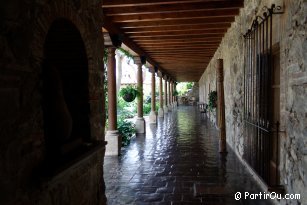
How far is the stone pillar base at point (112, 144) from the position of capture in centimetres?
Answer: 615

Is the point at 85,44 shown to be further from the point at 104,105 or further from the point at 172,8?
the point at 172,8

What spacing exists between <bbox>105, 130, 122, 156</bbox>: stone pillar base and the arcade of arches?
0.28 ft

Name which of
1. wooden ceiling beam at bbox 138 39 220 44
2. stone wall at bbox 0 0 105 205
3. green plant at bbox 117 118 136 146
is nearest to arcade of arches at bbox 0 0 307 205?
stone wall at bbox 0 0 105 205

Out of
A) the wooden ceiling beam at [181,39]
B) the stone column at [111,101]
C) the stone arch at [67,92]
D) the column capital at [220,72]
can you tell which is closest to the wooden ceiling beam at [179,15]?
the column capital at [220,72]

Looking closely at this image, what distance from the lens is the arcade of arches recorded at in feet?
5.39

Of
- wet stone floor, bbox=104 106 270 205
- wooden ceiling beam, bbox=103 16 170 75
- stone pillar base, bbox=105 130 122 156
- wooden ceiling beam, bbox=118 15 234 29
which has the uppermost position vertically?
wooden ceiling beam, bbox=118 15 234 29

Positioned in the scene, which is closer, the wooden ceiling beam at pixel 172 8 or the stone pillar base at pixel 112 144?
the wooden ceiling beam at pixel 172 8

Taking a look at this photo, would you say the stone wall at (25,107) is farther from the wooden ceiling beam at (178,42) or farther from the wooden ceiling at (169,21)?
the wooden ceiling beam at (178,42)

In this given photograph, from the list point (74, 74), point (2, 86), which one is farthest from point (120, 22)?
point (2, 86)

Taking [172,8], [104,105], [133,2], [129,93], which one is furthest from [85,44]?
[129,93]

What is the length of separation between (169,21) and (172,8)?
2.77 ft

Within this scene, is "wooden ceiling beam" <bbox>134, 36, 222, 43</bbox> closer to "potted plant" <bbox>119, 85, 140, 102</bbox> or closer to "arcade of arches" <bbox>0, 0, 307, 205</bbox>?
"arcade of arches" <bbox>0, 0, 307, 205</bbox>

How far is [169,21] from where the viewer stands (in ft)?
19.2

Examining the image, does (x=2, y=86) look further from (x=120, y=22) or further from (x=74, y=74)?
(x=120, y=22)
